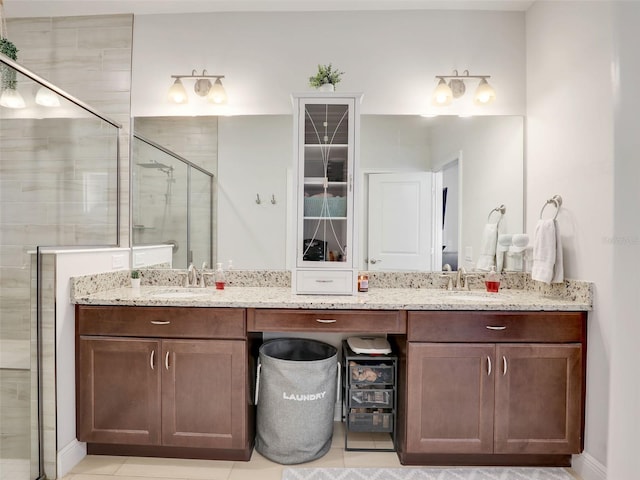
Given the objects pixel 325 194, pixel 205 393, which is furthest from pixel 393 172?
pixel 205 393

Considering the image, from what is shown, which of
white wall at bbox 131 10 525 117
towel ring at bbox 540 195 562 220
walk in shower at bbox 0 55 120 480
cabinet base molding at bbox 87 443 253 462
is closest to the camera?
walk in shower at bbox 0 55 120 480

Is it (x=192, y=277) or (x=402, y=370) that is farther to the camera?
(x=192, y=277)

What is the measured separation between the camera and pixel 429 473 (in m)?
1.80

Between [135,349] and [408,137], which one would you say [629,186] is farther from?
[135,349]

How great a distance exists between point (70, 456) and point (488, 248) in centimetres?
273

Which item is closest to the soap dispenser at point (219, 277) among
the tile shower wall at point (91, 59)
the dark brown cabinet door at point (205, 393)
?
the dark brown cabinet door at point (205, 393)

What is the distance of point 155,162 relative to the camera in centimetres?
244

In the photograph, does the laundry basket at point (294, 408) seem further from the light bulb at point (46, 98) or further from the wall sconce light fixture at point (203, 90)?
the light bulb at point (46, 98)

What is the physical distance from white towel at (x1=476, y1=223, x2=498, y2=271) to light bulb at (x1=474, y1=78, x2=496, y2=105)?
2.74 ft

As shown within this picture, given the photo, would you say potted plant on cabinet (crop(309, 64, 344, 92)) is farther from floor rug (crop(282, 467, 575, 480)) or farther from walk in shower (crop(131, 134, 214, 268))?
floor rug (crop(282, 467, 575, 480))

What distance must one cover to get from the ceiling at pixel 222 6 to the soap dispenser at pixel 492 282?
179 cm

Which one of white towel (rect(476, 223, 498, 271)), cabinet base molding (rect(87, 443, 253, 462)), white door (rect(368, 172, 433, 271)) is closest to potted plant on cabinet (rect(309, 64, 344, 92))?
white door (rect(368, 172, 433, 271))

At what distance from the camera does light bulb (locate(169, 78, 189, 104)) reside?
92.7 inches

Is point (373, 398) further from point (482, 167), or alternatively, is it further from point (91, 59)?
point (91, 59)
